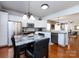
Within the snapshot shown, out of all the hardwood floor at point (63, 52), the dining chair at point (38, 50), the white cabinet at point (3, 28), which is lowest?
the hardwood floor at point (63, 52)

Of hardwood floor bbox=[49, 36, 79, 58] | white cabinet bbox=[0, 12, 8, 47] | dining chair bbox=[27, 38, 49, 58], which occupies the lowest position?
hardwood floor bbox=[49, 36, 79, 58]

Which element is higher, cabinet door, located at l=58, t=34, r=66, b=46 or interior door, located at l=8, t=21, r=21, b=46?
interior door, located at l=8, t=21, r=21, b=46

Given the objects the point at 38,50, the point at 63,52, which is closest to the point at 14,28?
the point at 38,50

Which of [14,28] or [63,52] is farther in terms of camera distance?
[63,52]

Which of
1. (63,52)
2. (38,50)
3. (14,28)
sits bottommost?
(63,52)

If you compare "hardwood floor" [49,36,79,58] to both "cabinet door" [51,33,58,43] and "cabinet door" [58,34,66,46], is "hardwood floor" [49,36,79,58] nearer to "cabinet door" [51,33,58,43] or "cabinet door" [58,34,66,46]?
"cabinet door" [58,34,66,46]

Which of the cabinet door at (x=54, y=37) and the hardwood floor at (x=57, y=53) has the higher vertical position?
the cabinet door at (x=54, y=37)

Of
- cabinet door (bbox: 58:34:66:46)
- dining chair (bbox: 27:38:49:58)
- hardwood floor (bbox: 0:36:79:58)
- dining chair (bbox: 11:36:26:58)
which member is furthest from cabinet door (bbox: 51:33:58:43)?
dining chair (bbox: 11:36:26:58)

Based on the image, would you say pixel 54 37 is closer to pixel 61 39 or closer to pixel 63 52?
pixel 61 39

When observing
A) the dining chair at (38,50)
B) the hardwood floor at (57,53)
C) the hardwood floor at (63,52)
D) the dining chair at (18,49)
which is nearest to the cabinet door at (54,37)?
the hardwood floor at (63,52)

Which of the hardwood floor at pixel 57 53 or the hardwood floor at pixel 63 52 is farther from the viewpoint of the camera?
the hardwood floor at pixel 63 52

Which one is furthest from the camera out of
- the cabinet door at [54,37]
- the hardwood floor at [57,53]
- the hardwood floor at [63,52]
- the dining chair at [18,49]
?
the cabinet door at [54,37]

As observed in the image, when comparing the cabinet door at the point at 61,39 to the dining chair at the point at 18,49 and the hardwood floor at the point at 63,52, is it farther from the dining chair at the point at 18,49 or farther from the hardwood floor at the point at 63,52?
the dining chair at the point at 18,49

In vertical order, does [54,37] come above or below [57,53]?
above
